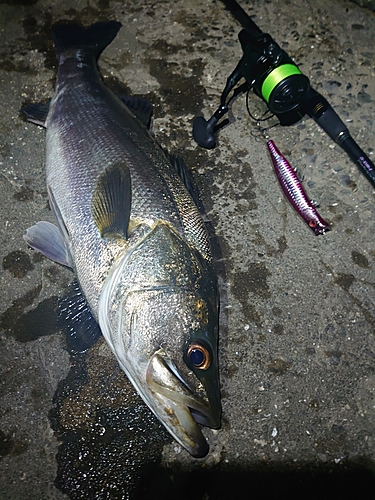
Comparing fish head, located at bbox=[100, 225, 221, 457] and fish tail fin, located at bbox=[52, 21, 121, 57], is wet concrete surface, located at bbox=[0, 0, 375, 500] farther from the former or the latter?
fish head, located at bbox=[100, 225, 221, 457]

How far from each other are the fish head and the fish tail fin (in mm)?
1988

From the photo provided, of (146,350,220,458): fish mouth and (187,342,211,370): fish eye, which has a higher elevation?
(187,342,211,370): fish eye

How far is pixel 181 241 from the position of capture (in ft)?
6.98

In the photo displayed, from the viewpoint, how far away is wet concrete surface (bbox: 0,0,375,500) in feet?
7.27

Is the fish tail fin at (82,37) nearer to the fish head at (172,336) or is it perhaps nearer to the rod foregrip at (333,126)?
the rod foregrip at (333,126)

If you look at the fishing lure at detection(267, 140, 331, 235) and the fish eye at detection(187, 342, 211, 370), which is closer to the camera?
the fish eye at detection(187, 342, 211, 370)

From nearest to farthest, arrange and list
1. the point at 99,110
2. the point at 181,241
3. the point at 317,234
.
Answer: the point at 181,241
the point at 99,110
the point at 317,234

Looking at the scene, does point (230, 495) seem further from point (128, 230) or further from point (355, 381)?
point (128, 230)

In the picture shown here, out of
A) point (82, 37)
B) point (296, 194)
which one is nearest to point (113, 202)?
point (296, 194)

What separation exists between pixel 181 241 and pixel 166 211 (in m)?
0.21

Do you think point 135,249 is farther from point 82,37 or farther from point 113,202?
point 82,37

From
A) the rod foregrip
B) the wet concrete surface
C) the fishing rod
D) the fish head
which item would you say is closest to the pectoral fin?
the fish head

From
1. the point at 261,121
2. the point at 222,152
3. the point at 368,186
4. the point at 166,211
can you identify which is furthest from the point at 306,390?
the point at 261,121

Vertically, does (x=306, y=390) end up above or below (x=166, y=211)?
below
